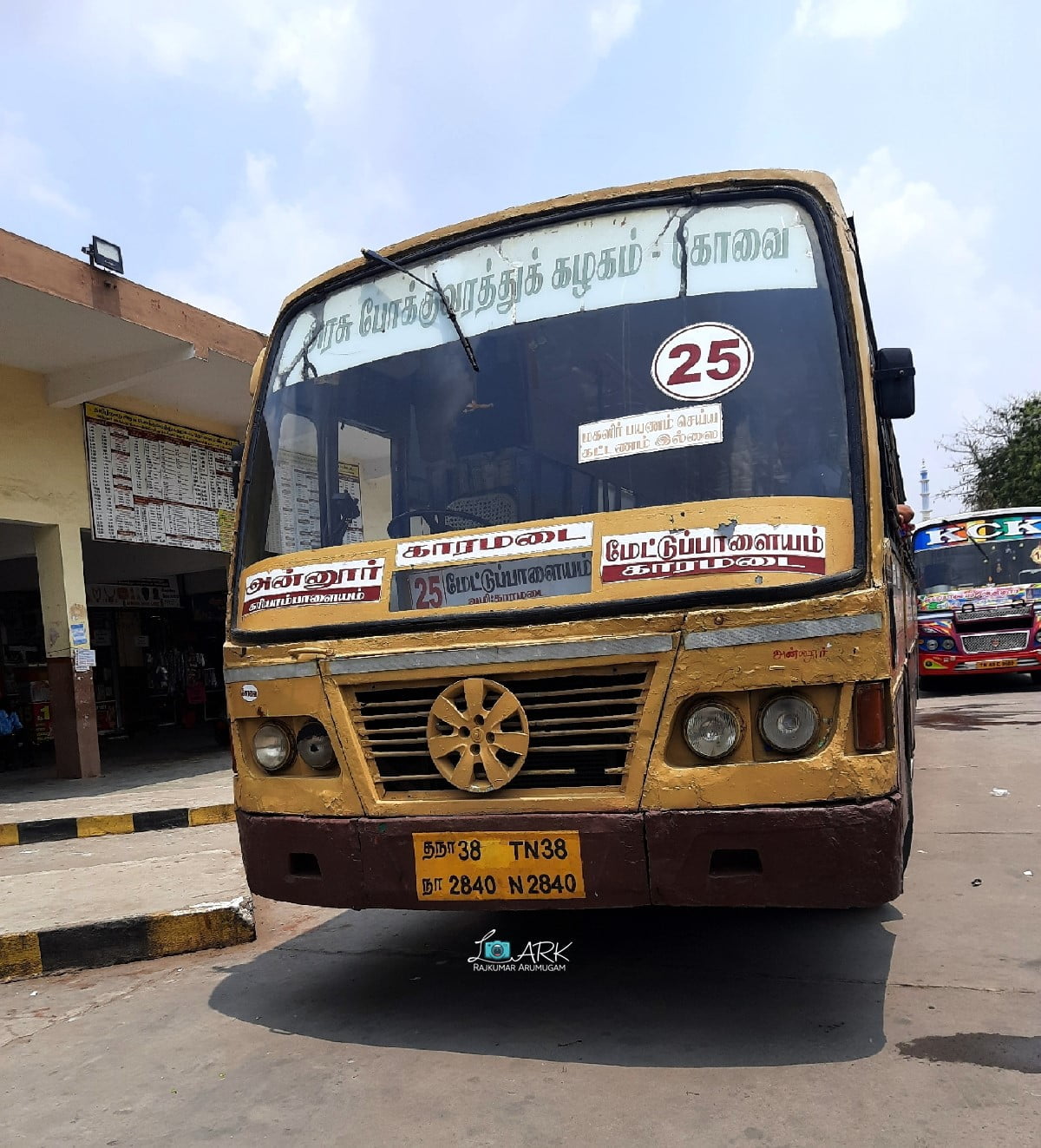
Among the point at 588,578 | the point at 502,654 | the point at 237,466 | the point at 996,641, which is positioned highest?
the point at 237,466

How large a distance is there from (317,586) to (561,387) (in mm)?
1048

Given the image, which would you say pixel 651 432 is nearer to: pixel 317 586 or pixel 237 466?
Answer: pixel 317 586

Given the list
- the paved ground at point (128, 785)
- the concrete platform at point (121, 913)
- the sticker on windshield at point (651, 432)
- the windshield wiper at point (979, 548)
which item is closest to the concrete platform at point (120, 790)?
the paved ground at point (128, 785)

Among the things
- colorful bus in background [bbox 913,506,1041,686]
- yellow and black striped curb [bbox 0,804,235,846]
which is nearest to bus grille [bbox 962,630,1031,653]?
colorful bus in background [bbox 913,506,1041,686]

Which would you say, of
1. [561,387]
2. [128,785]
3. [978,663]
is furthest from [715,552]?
[978,663]

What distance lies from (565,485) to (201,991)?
2.49 meters

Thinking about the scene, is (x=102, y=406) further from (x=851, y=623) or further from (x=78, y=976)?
(x=851, y=623)

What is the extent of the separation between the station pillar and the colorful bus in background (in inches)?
391

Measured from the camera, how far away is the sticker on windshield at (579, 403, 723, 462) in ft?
10.9

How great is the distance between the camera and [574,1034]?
11.1 ft

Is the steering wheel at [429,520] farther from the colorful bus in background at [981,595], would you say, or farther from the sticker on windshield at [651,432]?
the colorful bus in background at [981,595]

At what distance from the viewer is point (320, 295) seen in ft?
13.8

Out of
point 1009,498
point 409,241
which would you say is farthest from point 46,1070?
point 1009,498

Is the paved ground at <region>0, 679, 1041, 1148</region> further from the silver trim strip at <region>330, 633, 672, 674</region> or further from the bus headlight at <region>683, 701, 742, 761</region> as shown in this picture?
the silver trim strip at <region>330, 633, 672, 674</region>
